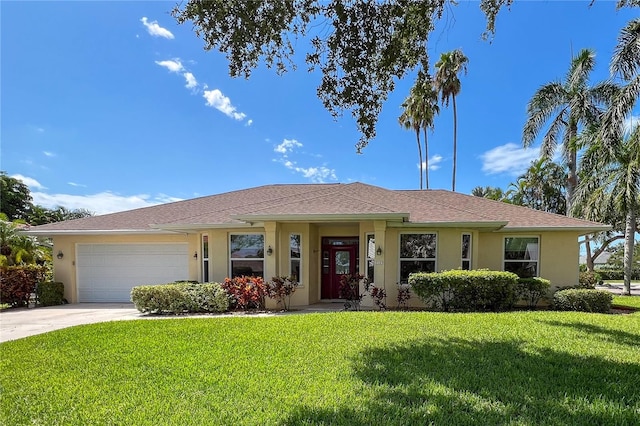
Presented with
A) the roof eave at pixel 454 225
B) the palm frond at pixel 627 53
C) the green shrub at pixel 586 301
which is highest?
the palm frond at pixel 627 53

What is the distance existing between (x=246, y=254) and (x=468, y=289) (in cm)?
748

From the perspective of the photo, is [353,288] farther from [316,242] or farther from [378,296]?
[316,242]

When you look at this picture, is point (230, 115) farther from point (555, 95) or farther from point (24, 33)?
point (555, 95)

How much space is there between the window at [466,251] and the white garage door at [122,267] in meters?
10.6

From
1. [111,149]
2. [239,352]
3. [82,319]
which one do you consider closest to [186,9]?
[239,352]

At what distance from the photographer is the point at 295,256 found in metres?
11.7

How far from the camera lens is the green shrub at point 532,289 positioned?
1070 centimetres

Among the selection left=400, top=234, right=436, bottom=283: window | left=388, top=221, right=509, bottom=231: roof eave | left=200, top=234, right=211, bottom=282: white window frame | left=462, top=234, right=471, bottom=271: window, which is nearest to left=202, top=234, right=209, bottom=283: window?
left=200, top=234, right=211, bottom=282: white window frame

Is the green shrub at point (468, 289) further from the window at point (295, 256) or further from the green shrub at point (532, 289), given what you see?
the window at point (295, 256)

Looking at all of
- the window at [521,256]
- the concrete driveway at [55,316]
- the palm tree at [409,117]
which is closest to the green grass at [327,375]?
the concrete driveway at [55,316]

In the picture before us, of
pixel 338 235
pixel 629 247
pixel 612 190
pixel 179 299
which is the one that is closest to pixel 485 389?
pixel 179 299

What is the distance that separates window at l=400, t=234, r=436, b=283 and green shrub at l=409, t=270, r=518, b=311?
41.5 inches

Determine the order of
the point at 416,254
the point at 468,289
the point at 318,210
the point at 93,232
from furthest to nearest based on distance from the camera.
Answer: the point at 93,232, the point at 416,254, the point at 318,210, the point at 468,289

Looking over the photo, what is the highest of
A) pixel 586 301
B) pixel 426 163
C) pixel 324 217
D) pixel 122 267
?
pixel 426 163
